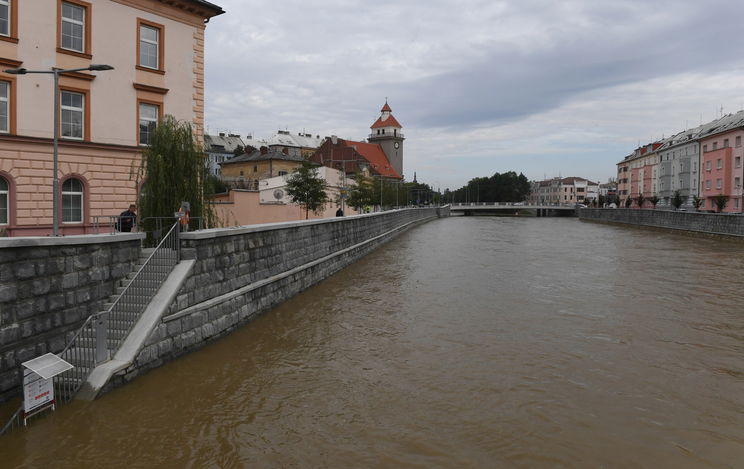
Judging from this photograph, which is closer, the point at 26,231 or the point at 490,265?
the point at 26,231

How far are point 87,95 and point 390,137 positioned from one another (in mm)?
98359

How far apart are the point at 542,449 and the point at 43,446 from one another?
222 inches

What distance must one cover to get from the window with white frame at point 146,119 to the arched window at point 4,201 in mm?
4785

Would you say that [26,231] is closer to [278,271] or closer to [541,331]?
[278,271]

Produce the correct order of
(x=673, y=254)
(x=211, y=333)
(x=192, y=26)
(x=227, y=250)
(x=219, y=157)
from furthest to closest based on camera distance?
(x=219, y=157)
(x=673, y=254)
(x=192, y=26)
(x=227, y=250)
(x=211, y=333)

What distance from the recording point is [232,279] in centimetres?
1082

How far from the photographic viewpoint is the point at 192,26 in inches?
846

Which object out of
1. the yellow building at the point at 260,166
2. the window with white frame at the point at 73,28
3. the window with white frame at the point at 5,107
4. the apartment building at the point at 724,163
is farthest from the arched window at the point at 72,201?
the apartment building at the point at 724,163

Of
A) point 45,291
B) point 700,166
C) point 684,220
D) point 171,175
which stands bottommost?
point 45,291

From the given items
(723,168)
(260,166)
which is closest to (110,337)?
(260,166)

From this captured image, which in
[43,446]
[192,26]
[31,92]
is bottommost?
[43,446]

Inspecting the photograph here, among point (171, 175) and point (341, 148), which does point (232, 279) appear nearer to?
point (171, 175)

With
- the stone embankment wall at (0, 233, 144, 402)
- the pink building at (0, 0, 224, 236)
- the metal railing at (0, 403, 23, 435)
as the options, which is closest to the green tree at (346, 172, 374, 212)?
the pink building at (0, 0, 224, 236)

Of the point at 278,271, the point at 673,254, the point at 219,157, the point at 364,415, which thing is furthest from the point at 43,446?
the point at 219,157
